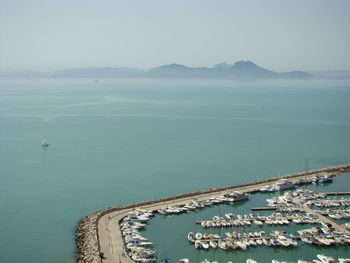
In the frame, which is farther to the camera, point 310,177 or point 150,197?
point 310,177

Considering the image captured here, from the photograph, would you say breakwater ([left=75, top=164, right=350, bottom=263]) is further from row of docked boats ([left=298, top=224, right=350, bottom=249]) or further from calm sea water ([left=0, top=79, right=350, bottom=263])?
row of docked boats ([left=298, top=224, right=350, bottom=249])

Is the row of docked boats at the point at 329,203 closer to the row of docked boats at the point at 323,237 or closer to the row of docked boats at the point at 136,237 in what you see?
the row of docked boats at the point at 323,237

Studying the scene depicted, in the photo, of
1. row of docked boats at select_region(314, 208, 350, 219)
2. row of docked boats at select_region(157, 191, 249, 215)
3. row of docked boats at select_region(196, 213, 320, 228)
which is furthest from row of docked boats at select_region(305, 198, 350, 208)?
row of docked boats at select_region(157, 191, 249, 215)

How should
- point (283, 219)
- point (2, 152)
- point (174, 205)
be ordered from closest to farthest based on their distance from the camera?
point (283, 219), point (174, 205), point (2, 152)

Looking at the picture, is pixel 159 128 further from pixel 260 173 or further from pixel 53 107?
pixel 53 107

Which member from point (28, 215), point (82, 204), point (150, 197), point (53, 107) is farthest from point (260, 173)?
point (53, 107)

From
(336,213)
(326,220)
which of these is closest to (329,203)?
(336,213)

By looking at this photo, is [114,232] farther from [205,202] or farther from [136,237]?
[205,202]

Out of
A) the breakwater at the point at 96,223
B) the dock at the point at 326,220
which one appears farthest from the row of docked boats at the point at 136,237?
the dock at the point at 326,220
